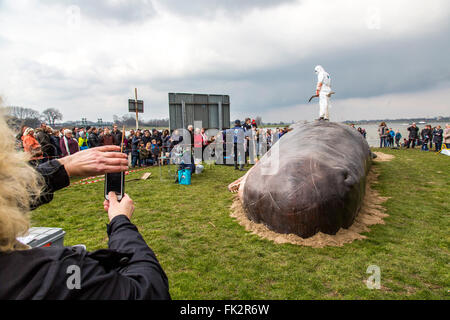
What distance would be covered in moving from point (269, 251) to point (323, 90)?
7595mm

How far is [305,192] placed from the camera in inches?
176

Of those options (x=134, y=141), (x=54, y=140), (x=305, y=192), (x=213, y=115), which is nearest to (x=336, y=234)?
(x=305, y=192)

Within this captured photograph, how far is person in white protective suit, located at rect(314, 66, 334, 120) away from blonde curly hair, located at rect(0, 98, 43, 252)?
1014 centimetres

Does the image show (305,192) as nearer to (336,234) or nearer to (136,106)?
(336,234)

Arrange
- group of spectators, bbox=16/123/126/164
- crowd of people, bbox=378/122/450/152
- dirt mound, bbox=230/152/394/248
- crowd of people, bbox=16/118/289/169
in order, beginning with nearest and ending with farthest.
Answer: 1. dirt mound, bbox=230/152/394/248
2. group of spectators, bbox=16/123/126/164
3. crowd of people, bbox=16/118/289/169
4. crowd of people, bbox=378/122/450/152

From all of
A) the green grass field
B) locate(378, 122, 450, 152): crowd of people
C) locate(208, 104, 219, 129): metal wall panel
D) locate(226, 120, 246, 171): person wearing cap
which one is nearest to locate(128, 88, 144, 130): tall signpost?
locate(208, 104, 219, 129): metal wall panel

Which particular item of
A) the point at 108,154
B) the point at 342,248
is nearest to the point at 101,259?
the point at 108,154

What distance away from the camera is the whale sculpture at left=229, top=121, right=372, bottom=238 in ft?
14.7

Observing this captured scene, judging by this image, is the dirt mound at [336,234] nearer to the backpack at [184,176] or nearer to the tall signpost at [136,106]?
the backpack at [184,176]

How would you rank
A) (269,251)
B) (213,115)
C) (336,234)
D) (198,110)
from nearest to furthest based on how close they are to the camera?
1. (269,251)
2. (336,234)
3. (198,110)
4. (213,115)

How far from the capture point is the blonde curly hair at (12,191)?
1.02 metres

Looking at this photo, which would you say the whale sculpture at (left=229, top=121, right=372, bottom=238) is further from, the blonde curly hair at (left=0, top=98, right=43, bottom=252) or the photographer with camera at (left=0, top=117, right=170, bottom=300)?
the blonde curly hair at (left=0, top=98, right=43, bottom=252)

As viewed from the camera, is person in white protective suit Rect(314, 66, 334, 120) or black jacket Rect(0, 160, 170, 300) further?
person in white protective suit Rect(314, 66, 334, 120)
